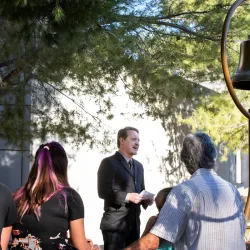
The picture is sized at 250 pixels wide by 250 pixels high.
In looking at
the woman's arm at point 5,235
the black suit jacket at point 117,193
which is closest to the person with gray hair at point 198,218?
the woman's arm at point 5,235

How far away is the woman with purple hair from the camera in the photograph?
3773mm

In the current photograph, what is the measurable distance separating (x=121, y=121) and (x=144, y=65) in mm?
3510

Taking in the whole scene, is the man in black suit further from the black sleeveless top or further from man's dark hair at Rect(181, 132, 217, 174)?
man's dark hair at Rect(181, 132, 217, 174)

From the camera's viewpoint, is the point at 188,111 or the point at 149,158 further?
the point at 188,111

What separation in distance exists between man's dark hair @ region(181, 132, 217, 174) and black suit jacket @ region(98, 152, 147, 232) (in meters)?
2.75

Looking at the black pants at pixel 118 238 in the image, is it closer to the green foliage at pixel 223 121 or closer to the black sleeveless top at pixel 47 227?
the black sleeveless top at pixel 47 227

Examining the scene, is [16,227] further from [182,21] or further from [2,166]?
[2,166]

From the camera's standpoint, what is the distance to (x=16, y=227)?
12.5 feet

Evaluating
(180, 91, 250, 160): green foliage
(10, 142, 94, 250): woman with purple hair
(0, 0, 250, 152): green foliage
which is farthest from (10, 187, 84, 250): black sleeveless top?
(180, 91, 250, 160): green foliage

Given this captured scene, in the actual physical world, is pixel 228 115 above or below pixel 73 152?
above

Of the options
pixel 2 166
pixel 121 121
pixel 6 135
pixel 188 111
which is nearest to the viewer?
pixel 6 135

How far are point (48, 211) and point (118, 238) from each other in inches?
94.3

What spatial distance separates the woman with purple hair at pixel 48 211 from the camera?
3773 millimetres

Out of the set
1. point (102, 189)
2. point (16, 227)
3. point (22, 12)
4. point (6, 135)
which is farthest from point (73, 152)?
point (16, 227)
